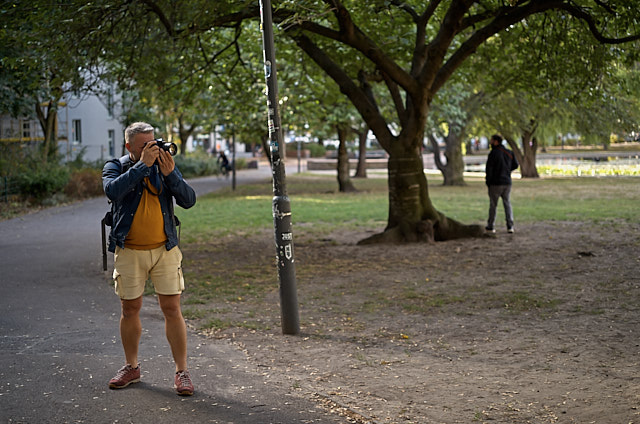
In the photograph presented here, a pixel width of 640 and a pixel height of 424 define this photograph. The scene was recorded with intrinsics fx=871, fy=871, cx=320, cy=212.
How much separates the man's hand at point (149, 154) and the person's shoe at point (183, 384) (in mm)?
1465

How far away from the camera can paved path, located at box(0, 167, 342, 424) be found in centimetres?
549

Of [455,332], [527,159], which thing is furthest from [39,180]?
[527,159]

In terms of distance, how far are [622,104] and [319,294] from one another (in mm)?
27596

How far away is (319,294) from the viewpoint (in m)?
10.7

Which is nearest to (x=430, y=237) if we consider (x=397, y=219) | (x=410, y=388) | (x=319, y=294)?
(x=397, y=219)

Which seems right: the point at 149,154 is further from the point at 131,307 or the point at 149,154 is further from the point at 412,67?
the point at 412,67

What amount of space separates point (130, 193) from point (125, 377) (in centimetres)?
131

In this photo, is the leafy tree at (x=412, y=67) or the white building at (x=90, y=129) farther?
the white building at (x=90, y=129)

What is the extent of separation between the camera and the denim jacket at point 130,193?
5617 millimetres

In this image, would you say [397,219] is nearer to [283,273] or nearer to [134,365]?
[283,273]

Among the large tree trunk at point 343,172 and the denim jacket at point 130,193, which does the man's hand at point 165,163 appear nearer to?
the denim jacket at point 130,193


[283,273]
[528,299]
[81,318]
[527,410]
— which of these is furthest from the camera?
[528,299]

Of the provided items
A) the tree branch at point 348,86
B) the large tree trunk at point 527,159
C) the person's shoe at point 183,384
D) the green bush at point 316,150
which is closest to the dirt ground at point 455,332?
the person's shoe at point 183,384

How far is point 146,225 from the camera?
5.83 m
